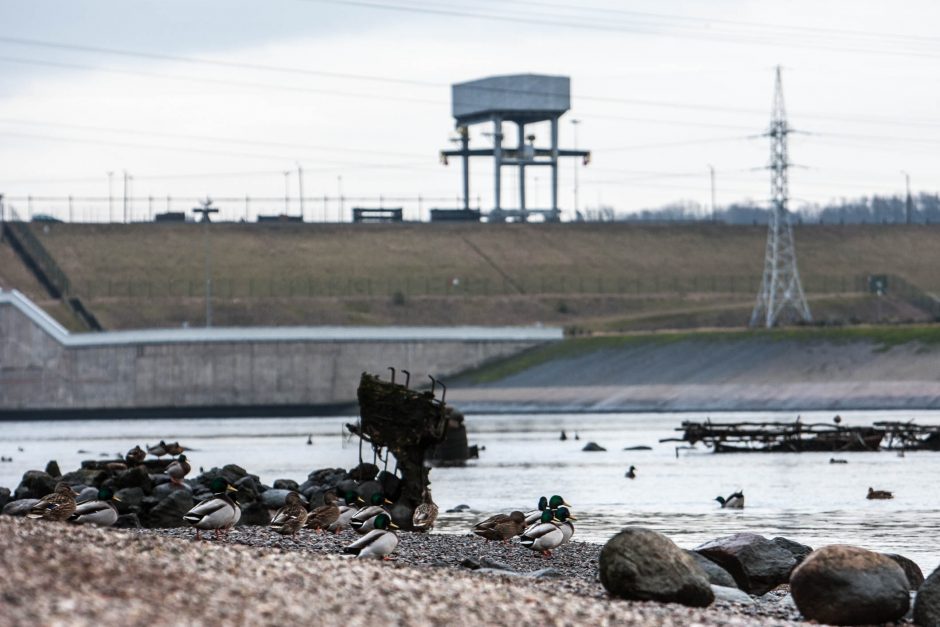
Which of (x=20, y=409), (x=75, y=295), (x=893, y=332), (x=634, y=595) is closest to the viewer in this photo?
(x=634, y=595)

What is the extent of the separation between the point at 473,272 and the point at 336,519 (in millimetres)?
144955

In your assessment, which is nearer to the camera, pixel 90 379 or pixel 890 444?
pixel 890 444

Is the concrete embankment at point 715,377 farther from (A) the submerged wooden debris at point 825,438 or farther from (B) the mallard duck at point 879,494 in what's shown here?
(B) the mallard duck at point 879,494

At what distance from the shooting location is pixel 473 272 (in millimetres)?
176750

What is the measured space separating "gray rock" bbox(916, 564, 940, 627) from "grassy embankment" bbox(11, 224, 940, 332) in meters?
124

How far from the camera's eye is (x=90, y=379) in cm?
13562

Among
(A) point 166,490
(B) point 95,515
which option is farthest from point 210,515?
(A) point 166,490

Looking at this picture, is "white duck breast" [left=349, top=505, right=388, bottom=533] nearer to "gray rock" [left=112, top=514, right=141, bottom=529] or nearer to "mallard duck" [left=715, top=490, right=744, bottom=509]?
"gray rock" [left=112, top=514, right=141, bottom=529]

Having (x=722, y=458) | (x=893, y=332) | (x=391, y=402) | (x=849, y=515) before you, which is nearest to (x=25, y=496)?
(x=391, y=402)

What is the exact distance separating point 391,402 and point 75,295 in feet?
416

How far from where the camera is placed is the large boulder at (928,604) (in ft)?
69.9

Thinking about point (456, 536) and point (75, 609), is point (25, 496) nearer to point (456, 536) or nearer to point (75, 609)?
point (456, 536)

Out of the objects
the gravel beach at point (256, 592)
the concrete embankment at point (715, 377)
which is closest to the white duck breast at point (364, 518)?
the gravel beach at point (256, 592)

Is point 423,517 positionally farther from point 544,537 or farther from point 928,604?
point 928,604
